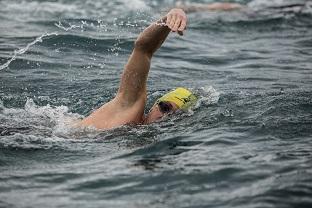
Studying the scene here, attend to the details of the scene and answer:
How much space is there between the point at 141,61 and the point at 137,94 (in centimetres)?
45

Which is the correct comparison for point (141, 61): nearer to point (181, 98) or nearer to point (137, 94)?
point (137, 94)

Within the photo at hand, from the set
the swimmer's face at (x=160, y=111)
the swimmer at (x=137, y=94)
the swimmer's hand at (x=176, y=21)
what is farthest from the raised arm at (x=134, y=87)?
the swimmer's hand at (x=176, y=21)

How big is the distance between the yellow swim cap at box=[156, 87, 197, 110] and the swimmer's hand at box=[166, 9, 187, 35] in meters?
1.55

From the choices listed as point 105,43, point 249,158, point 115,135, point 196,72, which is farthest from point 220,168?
point 105,43

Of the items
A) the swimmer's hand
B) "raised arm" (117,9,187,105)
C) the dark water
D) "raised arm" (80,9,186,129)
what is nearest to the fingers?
the swimmer's hand

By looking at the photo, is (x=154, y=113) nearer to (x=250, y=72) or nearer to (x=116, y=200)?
(x=116, y=200)

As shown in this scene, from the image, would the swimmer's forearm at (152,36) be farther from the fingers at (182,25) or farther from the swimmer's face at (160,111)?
the swimmer's face at (160,111)

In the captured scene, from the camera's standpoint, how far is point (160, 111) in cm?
852

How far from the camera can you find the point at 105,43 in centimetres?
1377

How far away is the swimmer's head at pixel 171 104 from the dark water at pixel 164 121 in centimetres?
15

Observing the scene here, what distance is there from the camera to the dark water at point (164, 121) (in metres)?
6.29

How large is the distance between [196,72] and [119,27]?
3.69 m

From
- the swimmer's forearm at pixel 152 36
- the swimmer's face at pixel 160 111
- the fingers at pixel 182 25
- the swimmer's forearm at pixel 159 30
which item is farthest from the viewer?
the swimmer's face at pixel 160 111

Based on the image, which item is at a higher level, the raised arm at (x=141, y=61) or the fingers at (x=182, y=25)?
the fingers at (x=182, y=25)
